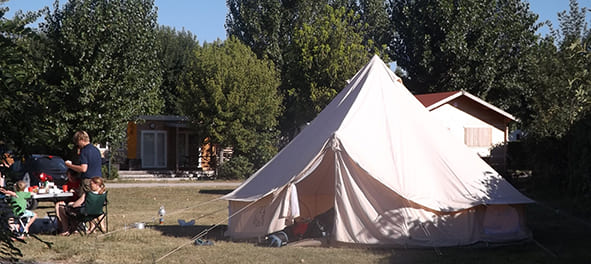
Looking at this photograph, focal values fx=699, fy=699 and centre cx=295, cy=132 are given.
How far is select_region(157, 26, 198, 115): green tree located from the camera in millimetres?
44344

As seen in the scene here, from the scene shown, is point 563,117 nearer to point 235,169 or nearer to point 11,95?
point 235,169

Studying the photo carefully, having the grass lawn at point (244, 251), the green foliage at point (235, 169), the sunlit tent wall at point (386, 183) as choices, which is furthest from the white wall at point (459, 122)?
the sunlit tent wall at point (386, 183)

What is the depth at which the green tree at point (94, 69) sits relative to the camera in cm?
2761

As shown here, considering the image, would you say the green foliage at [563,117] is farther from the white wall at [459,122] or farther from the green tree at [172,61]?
the green tree at [172,61]

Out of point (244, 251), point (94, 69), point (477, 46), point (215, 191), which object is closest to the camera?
point (244, 251)

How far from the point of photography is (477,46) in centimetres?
3666

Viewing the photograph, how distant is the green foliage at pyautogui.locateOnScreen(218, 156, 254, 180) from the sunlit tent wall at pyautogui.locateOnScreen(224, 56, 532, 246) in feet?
68.0

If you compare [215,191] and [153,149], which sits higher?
[153,149]

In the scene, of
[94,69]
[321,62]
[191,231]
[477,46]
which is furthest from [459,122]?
[191,231]

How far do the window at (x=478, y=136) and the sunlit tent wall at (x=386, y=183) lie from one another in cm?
1758

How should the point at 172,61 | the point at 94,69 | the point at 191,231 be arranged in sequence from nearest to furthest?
1. the point at 191,231
2. the point at 94,69
3. the point at 172,61

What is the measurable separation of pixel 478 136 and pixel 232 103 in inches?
458

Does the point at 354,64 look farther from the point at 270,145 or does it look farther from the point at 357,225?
the point at 357,225

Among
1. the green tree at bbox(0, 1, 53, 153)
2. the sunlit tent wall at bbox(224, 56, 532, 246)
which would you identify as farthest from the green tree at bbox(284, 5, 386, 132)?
the green tree at bbox(0, 1, 53, 153)
